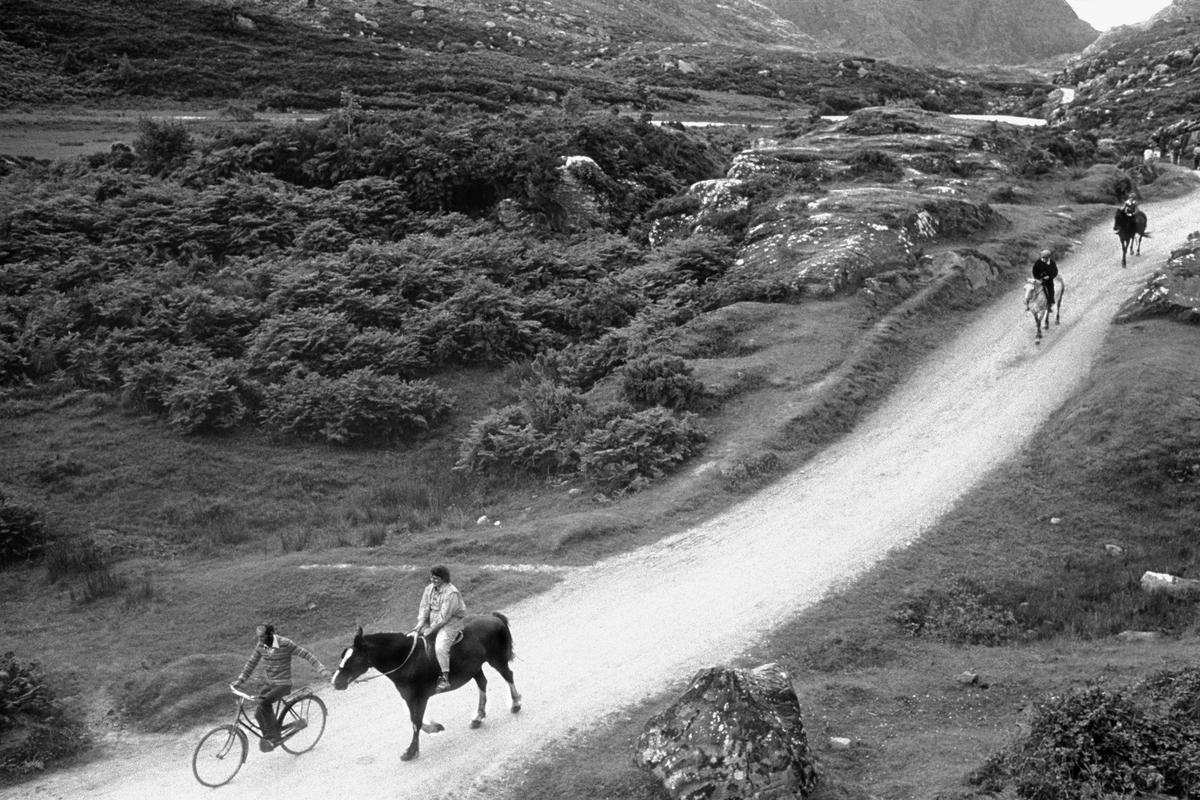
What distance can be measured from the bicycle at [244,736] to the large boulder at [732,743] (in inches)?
169

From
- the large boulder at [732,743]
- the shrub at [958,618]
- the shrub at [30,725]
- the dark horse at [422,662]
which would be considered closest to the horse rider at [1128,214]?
the shrub at [958,618]

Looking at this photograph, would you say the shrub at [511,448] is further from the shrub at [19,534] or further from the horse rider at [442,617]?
the shrub at [19,534]

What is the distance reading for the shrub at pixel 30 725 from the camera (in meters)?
12.3

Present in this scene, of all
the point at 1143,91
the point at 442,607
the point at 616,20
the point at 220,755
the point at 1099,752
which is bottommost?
the point at 220,755

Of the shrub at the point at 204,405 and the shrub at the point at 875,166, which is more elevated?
the shrub at the point at 875,166

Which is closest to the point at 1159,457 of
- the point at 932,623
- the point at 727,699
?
the point at 932,623

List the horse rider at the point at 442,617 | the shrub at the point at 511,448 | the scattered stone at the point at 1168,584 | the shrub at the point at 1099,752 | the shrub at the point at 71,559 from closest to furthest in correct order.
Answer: the shrub at the point at 1099,752 < the horse rider at the point at 442,617 < the scattered stone at the point at 1168,584 < the shrub at the point at 71,559 < the shrub at the point at 511,448

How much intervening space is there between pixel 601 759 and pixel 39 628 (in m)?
10.4

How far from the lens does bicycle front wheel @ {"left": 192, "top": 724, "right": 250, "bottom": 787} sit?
450 inches

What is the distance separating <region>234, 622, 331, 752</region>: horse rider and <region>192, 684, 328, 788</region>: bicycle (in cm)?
9

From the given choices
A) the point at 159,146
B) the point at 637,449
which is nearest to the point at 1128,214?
the point at 637,449

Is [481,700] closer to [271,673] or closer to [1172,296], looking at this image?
[271,673]

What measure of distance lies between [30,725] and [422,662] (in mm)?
5696

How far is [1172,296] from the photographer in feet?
76.3
